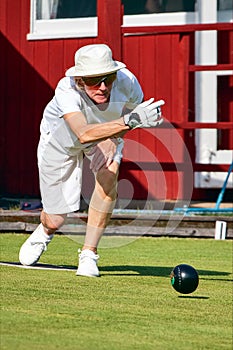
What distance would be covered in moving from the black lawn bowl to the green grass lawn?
0.05m

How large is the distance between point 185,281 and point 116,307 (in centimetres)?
55

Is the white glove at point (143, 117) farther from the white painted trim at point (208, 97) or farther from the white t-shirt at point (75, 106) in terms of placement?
the white painted trim at point (208, 97)

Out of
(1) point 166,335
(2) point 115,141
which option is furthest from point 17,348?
(2) point 115,141

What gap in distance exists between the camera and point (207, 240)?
847 cm

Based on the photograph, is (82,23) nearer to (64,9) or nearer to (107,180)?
(64,9)

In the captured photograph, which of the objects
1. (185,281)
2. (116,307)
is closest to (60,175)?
(185,281)

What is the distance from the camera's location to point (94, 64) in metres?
5.54

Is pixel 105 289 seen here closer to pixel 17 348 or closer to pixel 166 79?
pixel 17 348

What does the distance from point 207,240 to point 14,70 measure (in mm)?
3459

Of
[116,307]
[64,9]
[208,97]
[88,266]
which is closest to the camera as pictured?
[116,307]

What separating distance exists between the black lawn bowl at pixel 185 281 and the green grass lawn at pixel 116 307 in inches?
2.0

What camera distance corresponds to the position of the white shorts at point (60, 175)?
20.2 ft

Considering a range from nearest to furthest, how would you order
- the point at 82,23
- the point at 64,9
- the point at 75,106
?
the point at 75,106
the point at 82,23
the point at 64,9

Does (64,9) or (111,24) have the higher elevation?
(64,9)
